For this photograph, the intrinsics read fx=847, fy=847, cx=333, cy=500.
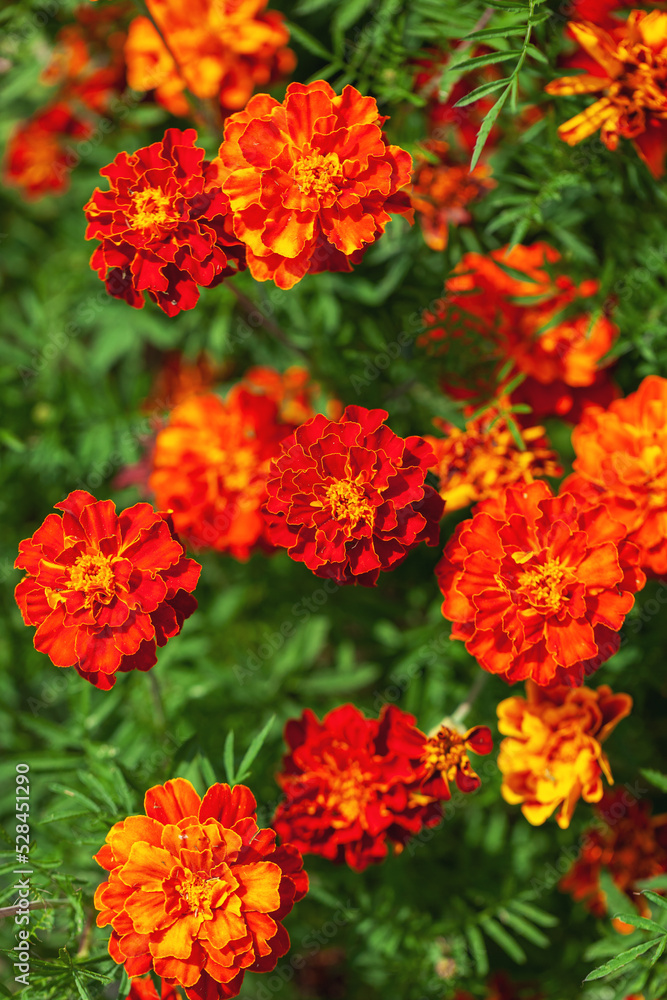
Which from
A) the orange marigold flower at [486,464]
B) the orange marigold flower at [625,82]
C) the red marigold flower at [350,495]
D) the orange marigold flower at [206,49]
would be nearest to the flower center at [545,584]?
the red marigold flower at [350,495]

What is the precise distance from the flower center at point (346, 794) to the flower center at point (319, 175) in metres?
1.16

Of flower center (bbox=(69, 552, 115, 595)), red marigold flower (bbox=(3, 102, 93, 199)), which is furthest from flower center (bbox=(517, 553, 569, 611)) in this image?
red marigold flower (bbox=(3, 102, 93, 199))

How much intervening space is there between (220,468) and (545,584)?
3.41ft

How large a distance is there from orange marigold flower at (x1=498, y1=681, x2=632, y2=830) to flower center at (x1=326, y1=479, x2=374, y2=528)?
0.55 metres

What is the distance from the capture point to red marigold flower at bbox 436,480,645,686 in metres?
1.56

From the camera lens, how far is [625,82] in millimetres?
1784

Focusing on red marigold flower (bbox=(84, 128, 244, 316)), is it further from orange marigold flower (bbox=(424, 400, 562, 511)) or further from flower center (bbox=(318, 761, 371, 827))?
flower center (bbox=(318, 761, 371, 827))

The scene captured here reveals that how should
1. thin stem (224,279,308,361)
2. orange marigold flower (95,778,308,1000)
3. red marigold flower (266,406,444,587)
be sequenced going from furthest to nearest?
thin stem (224,279,308,361) < red marigold flower (266,406,444,587) < orange marigold flower (95,778,308,1000)

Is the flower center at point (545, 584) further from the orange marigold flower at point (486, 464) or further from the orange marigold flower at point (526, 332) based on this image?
the orange marigold flower at point (526, 332)

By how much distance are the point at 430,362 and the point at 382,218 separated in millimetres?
657

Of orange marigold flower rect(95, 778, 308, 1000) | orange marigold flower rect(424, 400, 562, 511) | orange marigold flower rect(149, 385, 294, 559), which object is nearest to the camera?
orange marigold flower rect(95, 778, 308, 1000)

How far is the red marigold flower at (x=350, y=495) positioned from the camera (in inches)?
60.9

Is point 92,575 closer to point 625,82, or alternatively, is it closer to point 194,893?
point 194,893

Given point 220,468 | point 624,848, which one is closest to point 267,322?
point 220,468
